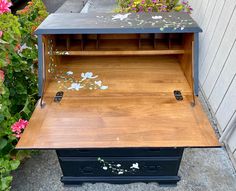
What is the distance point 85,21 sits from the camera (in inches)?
57.2

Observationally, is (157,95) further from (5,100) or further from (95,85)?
(5,100)

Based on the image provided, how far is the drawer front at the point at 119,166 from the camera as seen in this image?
1341 mm

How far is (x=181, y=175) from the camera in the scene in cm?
158

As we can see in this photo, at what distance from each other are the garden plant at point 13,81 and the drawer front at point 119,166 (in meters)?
0.29

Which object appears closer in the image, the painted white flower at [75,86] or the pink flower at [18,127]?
the pink flower at [18,127]

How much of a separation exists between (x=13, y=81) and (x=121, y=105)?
77 cm

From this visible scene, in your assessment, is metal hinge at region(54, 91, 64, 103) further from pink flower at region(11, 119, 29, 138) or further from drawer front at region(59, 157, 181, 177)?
drawer front at region(59, 157, 181, 177)

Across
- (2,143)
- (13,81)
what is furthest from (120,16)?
(2,143)

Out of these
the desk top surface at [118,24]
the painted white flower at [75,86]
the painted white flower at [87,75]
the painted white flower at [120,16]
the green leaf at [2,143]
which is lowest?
the green leaf at [2,143]

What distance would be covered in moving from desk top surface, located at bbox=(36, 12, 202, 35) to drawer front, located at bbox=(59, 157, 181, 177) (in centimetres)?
72

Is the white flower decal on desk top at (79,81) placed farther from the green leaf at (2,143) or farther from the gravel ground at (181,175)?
the gravel ground at (181,175)

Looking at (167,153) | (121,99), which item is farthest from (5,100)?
(167,153)

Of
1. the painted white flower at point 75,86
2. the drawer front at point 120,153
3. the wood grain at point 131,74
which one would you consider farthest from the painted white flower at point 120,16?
the drawer front at point 120,153

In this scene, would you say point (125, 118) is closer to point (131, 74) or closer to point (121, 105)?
point (121, 105)
